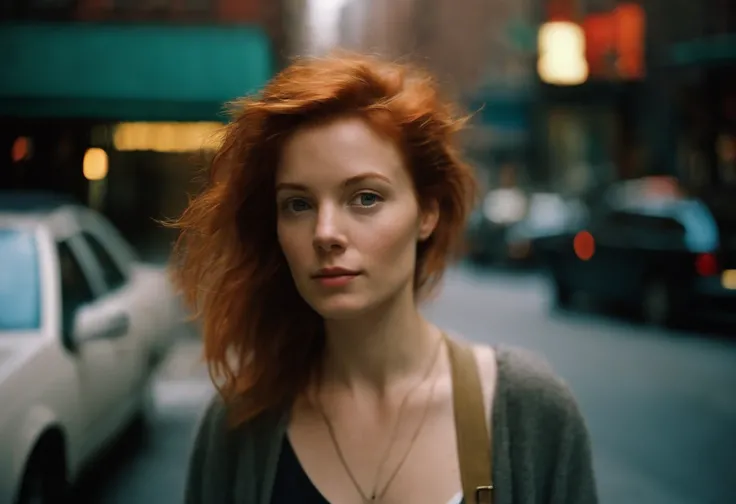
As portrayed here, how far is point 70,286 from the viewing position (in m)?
2.93

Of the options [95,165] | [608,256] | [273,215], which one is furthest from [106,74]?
[608,256]

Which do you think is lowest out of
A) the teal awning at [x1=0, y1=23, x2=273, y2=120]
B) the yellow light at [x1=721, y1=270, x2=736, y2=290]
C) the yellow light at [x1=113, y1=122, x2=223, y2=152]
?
the yellow light at [x1=721, y1=270, x2=736, y2=290]

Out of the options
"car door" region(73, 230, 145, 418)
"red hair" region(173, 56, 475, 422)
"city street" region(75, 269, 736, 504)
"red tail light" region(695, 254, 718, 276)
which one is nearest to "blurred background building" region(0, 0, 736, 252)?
"red hair" region(173, 56, 475, 422)

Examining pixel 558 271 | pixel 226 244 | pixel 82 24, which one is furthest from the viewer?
A: pixel 558 271

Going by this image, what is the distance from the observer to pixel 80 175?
2.45 m

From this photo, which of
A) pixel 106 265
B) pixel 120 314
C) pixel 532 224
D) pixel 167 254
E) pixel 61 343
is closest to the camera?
pixel 61 343

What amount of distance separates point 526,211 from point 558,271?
15.1 feet

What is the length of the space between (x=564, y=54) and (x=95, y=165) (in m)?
8.42

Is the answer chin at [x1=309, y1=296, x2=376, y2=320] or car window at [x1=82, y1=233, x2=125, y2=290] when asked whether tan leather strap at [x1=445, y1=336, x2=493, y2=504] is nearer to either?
chin at [x1=309, y1=296, x2=376, y2=320]

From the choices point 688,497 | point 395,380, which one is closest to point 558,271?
point 688,497

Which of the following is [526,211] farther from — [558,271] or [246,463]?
[246,463]

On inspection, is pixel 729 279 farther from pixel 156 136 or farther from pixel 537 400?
pixel 537 400

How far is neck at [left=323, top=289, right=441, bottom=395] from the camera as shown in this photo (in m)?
1.38

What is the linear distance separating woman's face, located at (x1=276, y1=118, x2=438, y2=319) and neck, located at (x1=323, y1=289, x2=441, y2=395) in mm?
103
